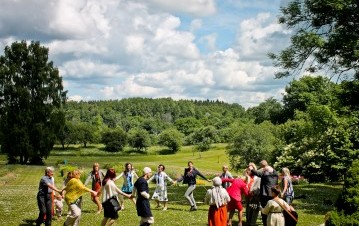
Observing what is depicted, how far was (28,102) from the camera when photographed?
6462 centimetres

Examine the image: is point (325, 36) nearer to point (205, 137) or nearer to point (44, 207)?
point (44, 207)

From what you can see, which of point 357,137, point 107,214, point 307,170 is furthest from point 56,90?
point 107,214

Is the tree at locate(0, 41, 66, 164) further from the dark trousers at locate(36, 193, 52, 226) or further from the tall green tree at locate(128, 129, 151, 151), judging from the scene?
the tall green tree at locate(128, 129, 151, 151)

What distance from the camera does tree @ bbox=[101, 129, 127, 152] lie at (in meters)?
146

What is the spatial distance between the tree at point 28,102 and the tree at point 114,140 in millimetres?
78470

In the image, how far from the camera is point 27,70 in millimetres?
66250

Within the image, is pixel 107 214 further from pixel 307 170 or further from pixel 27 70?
pixel 27 70

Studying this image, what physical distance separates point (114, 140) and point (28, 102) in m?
82.3

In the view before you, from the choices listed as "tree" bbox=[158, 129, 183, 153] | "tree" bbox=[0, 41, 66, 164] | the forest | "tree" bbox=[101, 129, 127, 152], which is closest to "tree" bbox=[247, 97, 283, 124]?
the forest

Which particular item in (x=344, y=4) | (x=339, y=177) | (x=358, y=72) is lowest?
(x=339, y=177)

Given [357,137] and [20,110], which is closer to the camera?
[357,137]

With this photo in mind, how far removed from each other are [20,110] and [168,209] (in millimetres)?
48494

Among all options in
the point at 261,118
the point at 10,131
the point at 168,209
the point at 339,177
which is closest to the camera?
the point at 168,209

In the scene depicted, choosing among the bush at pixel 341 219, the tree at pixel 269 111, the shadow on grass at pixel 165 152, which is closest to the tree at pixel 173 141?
the shadow on grass at pixel 165 152
